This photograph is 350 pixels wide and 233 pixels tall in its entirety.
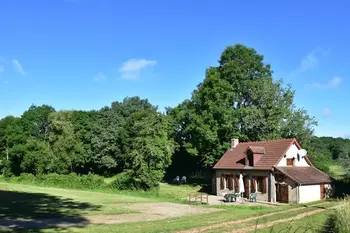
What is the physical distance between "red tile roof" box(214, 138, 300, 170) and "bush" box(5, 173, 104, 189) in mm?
14055

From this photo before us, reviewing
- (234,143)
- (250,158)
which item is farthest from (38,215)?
(234,143)

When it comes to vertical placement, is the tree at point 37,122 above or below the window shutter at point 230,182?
above

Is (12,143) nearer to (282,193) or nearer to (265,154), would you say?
(265,154)

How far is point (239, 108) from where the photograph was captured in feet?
157

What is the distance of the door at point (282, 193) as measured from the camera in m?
34.6

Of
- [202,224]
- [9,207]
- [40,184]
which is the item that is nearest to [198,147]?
[40,184]

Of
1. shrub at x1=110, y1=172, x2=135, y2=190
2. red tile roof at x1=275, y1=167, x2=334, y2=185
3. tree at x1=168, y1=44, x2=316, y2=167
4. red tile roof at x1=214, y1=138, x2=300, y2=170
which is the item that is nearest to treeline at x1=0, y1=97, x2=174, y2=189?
tree at x1=168, y1=44, x2=316, y2=167

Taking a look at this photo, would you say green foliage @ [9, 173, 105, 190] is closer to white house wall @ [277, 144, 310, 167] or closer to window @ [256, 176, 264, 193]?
window @ [256, 176, 264, 193]

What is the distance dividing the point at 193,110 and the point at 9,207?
31.7 m

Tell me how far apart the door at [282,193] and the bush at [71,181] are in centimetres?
1957

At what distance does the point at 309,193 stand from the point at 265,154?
5.89 metres

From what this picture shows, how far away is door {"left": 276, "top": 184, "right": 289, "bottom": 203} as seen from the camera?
34.6 metres

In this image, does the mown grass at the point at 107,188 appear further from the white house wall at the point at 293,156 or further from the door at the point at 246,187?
the white house wall at the point at 293,156

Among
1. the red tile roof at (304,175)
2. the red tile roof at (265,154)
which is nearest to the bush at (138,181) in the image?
the red tile roof at (265,154)
